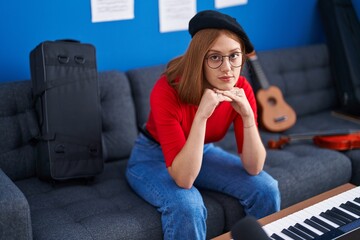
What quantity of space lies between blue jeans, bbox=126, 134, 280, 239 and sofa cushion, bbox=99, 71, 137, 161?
0.30 m

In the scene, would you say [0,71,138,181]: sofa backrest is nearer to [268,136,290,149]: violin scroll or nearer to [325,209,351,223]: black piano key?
[268,136,290,149]: violin scroll

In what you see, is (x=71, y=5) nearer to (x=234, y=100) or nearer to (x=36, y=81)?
(x=36, y=81)

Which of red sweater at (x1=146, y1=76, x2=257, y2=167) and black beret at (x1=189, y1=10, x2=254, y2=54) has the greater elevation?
black beret at (x1=189, y1=10, x2=254, y2=54)

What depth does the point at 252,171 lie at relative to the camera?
185cm

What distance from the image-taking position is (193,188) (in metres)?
1.78

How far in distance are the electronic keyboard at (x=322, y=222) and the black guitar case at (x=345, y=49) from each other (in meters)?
1.50

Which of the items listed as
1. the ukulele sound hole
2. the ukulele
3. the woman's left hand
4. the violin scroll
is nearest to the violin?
the violin scroll

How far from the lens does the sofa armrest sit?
1434 mm

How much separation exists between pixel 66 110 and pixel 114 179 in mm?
379

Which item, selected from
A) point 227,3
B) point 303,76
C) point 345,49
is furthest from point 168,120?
point 345,49

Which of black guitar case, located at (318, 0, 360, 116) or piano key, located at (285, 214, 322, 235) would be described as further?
black guitar case, located at (318, 0, 360, 116)

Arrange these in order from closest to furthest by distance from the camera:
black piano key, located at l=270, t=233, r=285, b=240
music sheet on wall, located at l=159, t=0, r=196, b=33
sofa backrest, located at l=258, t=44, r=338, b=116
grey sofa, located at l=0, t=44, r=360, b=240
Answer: black piano key, located at l=270, t=233, r=285, b=240
grey sofa, located at l=0, t=44, r=360, b=240
music sheet on wall, located at l=159, t=0, r=196, b=33
sofa backrest, located at l=258, t=44, r=338, b=116

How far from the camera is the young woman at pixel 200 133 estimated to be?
5.42ft

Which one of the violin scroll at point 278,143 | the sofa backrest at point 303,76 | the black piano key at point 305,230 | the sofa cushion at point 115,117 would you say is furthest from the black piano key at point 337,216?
the sofa backrest at point 303,76
